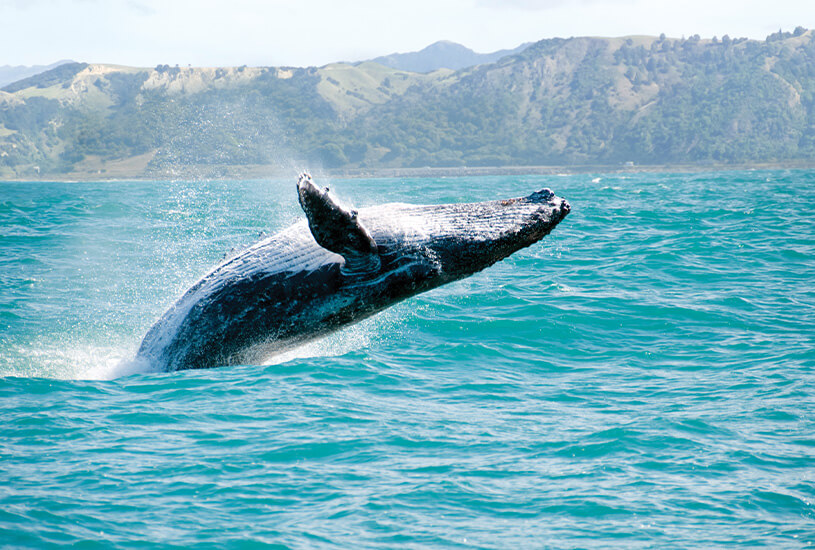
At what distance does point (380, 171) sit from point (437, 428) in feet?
615

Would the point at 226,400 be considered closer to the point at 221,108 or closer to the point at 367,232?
the point at 367,232

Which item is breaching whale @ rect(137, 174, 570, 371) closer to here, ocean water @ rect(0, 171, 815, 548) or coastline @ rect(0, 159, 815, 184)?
ocean water @ rect(0, 171, 815, 548)

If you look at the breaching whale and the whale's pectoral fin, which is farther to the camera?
the breaching whale

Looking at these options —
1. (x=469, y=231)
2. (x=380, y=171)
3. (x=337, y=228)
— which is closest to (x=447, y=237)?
(x=469, y=231)

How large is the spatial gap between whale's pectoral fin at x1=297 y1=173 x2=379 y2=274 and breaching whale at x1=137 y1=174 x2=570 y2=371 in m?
0.04

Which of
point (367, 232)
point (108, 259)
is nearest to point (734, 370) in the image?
point (367, 232)

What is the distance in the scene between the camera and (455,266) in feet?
21.8

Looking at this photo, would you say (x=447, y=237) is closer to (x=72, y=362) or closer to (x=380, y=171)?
(x=72, y=362)

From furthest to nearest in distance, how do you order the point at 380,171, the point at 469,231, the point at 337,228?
the point at 380,171, the point at 469,231, the point at 337,228

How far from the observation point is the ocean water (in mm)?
5531

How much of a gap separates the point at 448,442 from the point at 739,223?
82.3 ft

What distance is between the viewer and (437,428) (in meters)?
7.48

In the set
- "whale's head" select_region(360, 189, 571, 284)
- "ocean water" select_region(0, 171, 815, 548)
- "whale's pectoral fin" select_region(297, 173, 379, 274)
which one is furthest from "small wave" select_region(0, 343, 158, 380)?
"whale's head" select_region(360, 189, 571, 284)

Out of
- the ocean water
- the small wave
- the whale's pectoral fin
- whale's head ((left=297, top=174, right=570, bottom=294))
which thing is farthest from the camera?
the small wave
